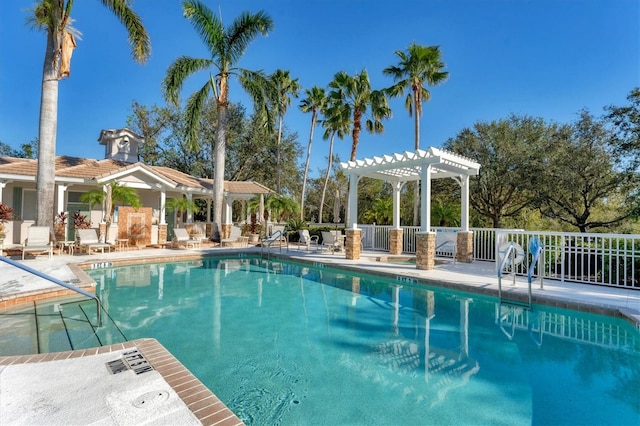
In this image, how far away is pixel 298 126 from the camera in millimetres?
34344

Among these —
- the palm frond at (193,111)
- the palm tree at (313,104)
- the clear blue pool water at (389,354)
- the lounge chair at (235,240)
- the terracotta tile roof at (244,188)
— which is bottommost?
the clear blue pool water at (389,354)

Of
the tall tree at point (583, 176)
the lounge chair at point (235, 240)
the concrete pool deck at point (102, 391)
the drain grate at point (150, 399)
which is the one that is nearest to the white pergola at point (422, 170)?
the tall tree at point (583, 176)

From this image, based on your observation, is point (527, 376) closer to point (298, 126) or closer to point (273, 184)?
point (273, 184)

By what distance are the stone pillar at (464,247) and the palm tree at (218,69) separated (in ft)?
41.1

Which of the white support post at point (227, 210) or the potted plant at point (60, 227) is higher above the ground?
the white support post at point (227, 210)

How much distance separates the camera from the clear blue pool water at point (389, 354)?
3566 mm

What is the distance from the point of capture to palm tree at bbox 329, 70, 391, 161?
2094cm

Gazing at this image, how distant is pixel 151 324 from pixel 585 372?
278 inches

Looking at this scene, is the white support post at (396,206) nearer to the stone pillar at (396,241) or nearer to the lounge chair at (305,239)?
the stone pillar at (396,241)

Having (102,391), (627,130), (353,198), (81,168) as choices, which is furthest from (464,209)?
(81,168)

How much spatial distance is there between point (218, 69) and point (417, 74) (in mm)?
11212

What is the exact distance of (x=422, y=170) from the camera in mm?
11406

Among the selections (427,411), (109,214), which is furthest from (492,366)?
(109,214)

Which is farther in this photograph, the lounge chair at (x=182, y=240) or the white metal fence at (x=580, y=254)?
the lounge chair at (x=182, y=240)
